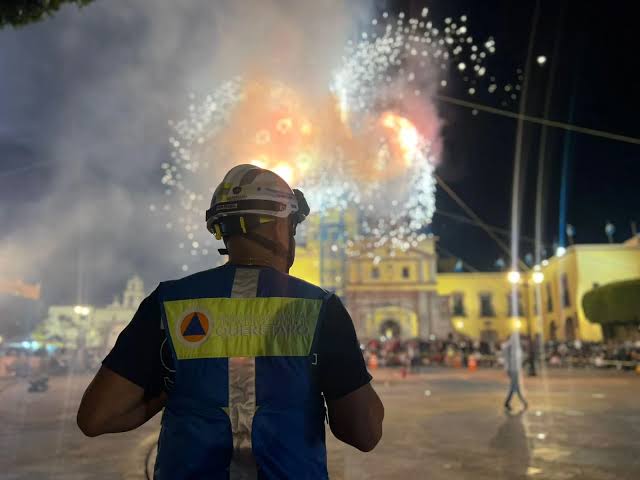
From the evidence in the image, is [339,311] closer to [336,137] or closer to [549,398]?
[549,398]

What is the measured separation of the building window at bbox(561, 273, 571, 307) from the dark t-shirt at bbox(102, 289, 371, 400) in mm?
49758

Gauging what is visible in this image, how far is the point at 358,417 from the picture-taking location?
1.54 meters

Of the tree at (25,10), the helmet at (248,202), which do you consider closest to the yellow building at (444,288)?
the tree at (25,10)

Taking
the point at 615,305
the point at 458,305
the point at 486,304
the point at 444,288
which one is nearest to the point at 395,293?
the point at 444,288

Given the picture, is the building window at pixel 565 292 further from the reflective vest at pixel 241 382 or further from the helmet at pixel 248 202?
Answer: the reflective vest at pixel 241 382

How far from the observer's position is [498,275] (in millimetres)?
64438

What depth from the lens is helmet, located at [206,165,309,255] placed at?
66.3 inches

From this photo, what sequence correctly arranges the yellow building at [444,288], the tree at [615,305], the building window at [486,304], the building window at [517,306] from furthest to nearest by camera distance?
the building window at [486,304] → the building window at [517,306] → the yellow building at [444,288] → the tree at [615,305]

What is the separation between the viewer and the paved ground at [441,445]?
5.38 metres

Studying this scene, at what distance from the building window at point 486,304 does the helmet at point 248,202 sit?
2586 inches

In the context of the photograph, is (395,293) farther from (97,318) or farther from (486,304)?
(97,318)

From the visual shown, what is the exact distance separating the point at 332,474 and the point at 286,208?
4397 millimetres

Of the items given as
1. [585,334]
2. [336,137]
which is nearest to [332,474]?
[336,137]

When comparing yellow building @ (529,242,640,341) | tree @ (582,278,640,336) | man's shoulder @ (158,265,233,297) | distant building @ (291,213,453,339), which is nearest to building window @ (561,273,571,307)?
yellow building @ (529,242,640,341)
